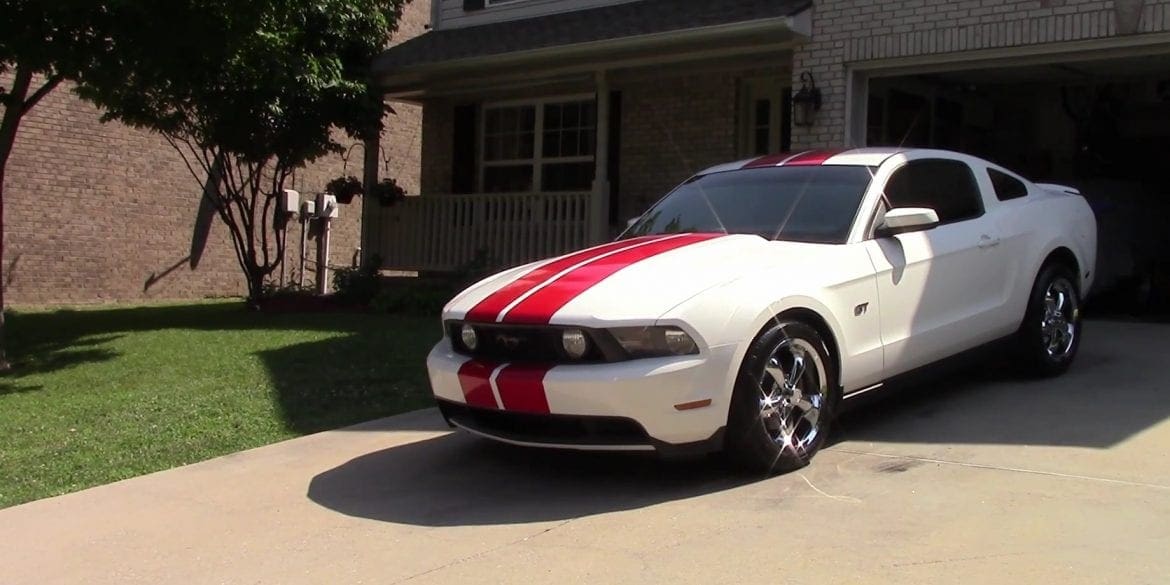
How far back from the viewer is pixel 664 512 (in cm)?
469

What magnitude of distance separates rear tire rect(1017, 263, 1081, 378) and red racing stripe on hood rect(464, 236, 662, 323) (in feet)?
8.40

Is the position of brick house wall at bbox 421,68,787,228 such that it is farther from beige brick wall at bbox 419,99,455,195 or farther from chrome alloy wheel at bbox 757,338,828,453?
chrome alloy wheel at bbox 757,338,828,453

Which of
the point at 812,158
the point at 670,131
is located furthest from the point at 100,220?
the point at 812,158

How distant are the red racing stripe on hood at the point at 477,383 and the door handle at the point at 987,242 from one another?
312cm

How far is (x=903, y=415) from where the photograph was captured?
6.20 meters

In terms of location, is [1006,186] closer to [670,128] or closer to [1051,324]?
[1051,324]

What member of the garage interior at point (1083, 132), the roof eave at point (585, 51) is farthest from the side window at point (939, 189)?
the garage interior at point (1083, 132)

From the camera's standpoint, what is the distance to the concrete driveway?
13.2ft

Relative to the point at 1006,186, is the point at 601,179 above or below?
above

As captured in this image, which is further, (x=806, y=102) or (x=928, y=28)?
(x=806, y=102)

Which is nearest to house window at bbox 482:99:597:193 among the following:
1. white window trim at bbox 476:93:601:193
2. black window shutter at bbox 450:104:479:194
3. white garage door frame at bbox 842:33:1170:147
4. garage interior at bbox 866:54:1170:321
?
white window trim at bbox 476:93:601:193

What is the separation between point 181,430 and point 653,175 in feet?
25.1

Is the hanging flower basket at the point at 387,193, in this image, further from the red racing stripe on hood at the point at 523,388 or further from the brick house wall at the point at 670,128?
the red racing stripe on hood at the point at 523,388

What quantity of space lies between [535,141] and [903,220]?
9398 mm
